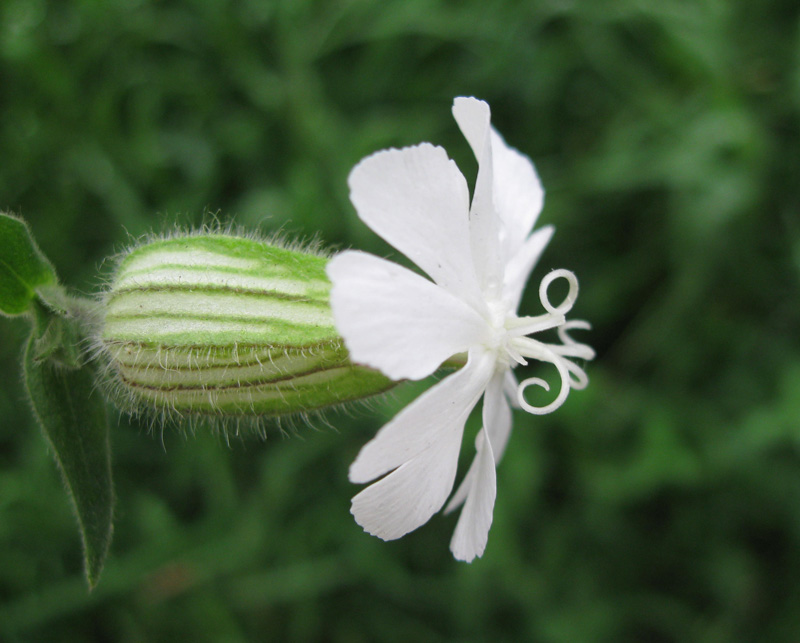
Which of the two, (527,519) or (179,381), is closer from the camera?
(179,381)

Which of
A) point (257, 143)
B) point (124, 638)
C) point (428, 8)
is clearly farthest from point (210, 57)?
point (124, 638)

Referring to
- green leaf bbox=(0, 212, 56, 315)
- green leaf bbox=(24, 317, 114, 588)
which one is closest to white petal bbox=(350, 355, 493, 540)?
green leaf bbox=(24, 317, 114, 588)

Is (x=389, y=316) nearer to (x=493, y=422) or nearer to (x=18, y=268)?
(x=493, y=422)

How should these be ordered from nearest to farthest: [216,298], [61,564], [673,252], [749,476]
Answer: [216,298]
[61,564]
[749,476]
[673,252]

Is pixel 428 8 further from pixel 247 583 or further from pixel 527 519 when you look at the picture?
pixel 247 583

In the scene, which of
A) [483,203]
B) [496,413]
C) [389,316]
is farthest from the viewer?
[496,413]

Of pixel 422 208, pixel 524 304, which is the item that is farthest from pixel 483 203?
pixel 524 304

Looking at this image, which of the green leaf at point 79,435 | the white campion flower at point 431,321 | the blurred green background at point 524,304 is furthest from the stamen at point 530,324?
the blurred green background at point 524,304
